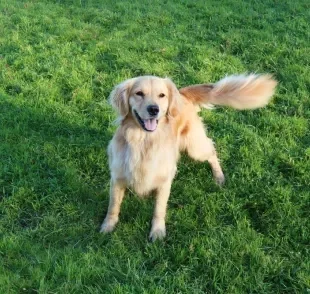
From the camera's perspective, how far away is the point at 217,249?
308cm

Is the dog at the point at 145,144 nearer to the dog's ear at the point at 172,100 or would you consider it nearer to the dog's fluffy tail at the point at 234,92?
the dog's ear at the point at 172,100

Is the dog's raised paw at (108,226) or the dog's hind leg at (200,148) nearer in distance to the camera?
the dog's raised paw at (108,226)

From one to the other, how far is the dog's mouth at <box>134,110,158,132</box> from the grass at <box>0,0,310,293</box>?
28.0 inches

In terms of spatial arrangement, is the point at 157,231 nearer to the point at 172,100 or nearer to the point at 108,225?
the point at 108,225

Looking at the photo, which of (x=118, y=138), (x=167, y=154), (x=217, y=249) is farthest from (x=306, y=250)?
(x=118, y=138)

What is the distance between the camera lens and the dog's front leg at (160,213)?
331 centimetres

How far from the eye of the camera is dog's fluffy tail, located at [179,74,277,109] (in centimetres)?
402

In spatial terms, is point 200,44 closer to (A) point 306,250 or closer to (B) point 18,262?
(A) point 306,250

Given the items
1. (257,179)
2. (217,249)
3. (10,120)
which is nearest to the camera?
(217,249)

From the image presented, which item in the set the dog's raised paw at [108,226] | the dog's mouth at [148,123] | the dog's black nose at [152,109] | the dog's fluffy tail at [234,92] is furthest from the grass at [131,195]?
the dog's black nose at [152,109]

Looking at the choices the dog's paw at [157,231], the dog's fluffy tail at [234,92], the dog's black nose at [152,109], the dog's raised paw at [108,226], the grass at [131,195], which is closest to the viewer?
the grass at [131,195]

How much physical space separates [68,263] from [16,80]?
3.37 meters

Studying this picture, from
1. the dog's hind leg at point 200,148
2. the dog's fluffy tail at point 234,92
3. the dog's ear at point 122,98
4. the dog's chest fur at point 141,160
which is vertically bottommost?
the dog's hind leg at point 200,148

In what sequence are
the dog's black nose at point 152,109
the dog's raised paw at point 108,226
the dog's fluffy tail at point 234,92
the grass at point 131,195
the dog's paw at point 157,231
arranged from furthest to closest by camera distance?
the dog's fluffy tail at point 234,92
the dog's raised paw at point 108,226
the dog's paw at point 157,231
the dog's black nose at point 152,109
the grass at point 131,195
